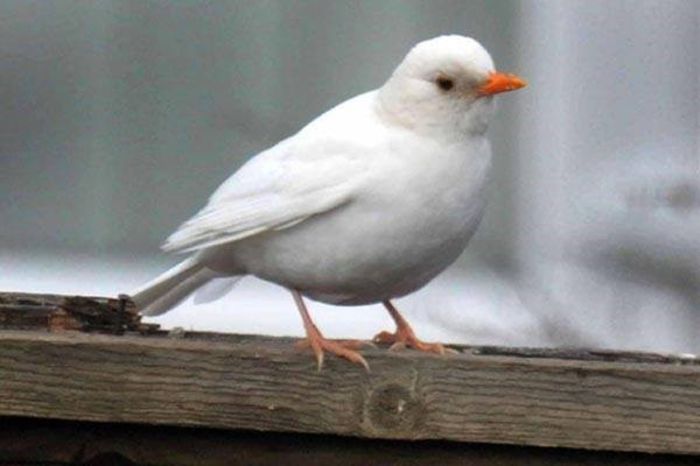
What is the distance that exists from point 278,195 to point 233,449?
107 cm

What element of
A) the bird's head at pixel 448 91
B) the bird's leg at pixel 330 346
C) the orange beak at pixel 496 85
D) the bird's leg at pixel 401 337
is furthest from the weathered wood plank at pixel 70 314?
the orange beak at pixel 496 85

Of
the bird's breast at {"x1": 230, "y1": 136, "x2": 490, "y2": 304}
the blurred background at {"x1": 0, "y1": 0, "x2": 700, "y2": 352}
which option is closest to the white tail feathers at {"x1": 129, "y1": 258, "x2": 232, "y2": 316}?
the bird's breast at {"x1": 230, "y1": 136, "x2": 490, "y2": 304}

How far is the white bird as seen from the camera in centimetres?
478

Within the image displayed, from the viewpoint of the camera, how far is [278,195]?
4988 millimetres

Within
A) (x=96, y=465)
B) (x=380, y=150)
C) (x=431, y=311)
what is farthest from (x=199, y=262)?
(x=431, y=311)

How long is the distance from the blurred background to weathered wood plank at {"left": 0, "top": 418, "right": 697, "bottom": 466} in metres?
3.95

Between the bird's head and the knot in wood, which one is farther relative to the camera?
the bird's head

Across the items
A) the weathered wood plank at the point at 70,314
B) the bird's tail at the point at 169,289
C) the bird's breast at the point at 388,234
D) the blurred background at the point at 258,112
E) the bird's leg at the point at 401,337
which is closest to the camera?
the weathered wood plank at the point at 70,314

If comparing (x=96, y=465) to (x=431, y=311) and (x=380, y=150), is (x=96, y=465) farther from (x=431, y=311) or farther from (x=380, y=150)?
(x=431, y=311)

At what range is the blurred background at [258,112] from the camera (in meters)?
8.15

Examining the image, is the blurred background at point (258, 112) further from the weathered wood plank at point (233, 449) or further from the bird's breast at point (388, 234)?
the weathered wood plank at point (233, 449)

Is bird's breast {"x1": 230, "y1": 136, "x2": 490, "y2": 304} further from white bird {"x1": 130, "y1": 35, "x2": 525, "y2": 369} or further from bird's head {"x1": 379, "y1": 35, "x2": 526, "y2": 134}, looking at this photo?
bird's head {"x1": 379, "y1": 35, "x2": 526, "y2": 134}

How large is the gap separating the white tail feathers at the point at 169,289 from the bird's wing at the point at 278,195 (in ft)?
0.93

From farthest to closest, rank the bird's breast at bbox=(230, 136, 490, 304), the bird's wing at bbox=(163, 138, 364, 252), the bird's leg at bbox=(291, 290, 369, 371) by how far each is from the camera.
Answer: the bird's wing at bbox=(163, 138, 364, 252), the bird's breast at bbox=(230, 136, 490, 304), the bird's leg at bbox=(291, 290, 369, 371)
